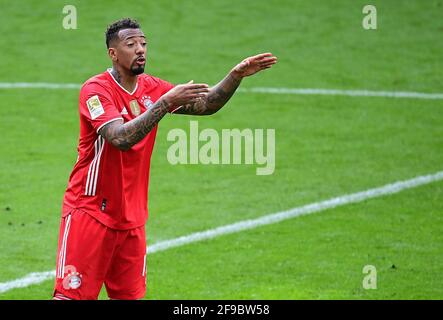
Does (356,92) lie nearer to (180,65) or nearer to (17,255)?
(180,65)

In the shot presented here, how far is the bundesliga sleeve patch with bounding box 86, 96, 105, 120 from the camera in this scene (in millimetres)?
7859

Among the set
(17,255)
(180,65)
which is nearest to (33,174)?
(17,255)

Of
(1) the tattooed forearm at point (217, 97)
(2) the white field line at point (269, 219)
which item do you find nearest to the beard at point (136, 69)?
(1) the tattooed forearm at point (217, 97)

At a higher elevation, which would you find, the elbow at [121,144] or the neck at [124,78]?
the neck at [124,78]

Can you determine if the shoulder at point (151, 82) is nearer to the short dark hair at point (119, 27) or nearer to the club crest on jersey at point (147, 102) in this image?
the club crest on jersey at point (147, 102)

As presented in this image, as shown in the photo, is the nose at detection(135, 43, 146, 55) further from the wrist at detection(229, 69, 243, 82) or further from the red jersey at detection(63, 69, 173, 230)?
the wrist at detection(229, 69, 243, 82)

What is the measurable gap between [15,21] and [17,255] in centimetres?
1151

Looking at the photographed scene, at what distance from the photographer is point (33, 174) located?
14.3m

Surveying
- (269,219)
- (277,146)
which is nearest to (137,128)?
(269,219)

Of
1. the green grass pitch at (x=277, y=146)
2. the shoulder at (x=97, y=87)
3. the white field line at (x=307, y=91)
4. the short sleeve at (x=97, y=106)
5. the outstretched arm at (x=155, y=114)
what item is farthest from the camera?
the white field line at (x=307, y=91)

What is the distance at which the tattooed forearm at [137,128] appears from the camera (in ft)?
25.0

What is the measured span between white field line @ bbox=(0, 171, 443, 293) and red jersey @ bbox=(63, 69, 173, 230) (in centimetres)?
261

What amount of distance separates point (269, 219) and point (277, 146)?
9.55ft

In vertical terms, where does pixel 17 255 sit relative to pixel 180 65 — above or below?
below
